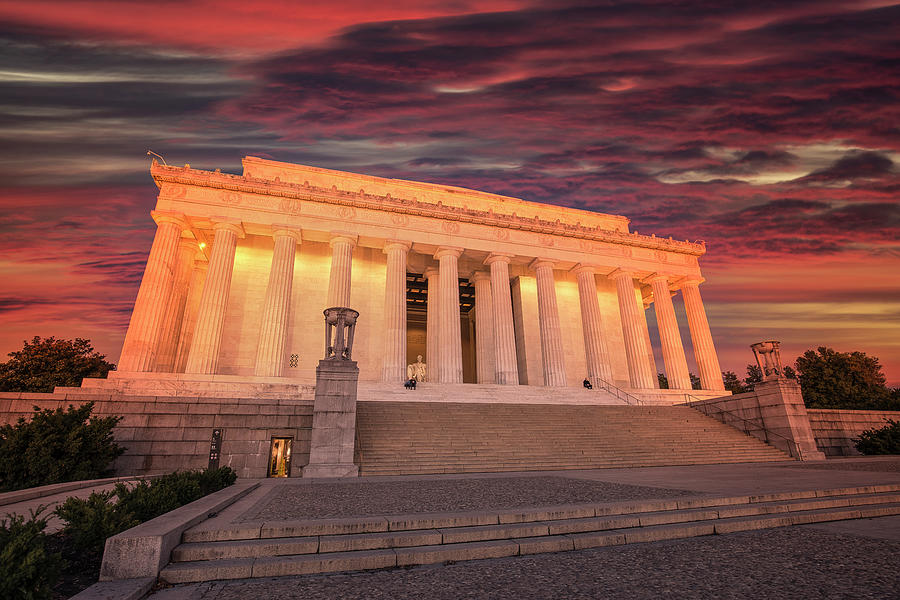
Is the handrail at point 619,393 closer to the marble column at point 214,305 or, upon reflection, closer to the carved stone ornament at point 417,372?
the carved stone ornament at point 417,372

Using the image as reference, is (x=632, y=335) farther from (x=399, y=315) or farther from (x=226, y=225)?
(x=226, y=225)

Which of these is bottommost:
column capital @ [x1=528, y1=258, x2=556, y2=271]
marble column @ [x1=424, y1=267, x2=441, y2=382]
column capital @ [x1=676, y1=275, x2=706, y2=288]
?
marble column @ [x1=424, y1=267, x2=441, y2=382]

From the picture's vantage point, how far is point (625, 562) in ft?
16.8

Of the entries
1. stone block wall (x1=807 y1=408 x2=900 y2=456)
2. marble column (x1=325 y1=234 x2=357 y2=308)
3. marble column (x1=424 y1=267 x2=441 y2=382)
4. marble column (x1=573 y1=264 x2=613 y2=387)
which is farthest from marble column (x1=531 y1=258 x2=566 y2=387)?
marble column (x1=325 y1=234 x2=357 y2=308)

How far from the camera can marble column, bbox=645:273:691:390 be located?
36.8m

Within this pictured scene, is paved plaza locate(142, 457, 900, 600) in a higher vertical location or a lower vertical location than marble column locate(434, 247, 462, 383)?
lower

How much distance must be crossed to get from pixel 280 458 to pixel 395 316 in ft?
54.0

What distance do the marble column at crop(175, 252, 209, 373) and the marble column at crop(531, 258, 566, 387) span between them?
90.9ft

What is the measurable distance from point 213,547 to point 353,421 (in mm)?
11240

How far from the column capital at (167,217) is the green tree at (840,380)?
6080 centimetres

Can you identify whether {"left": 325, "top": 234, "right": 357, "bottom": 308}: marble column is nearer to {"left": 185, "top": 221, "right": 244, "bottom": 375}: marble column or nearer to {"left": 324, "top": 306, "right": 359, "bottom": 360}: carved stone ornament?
{"left": 185, "top": 221, "right": 244, "bottom": 375}: marble column

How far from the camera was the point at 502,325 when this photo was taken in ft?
112

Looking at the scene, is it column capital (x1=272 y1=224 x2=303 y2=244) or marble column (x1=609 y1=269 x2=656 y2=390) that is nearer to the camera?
column capital (x1=272 y1=224 x2=303 y2=244)

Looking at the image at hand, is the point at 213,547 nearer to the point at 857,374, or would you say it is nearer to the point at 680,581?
the point at 680,581
